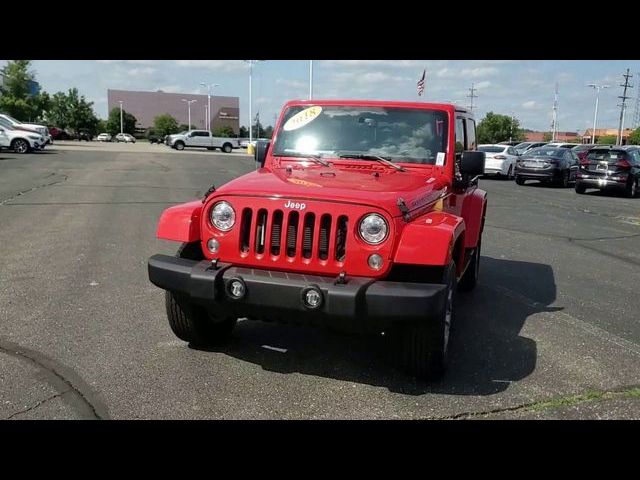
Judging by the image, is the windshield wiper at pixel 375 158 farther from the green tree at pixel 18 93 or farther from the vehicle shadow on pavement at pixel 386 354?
the green tree at pixel 18 93

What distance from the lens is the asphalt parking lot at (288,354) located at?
11.7ft

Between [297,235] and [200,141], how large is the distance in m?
50.5

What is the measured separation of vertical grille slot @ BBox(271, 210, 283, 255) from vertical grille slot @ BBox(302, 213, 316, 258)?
0.16m

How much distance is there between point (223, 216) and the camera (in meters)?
3.88

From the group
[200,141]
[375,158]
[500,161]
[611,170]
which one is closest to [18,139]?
[200,141]

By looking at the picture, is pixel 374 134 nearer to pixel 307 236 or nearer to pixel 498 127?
pixel 307 236

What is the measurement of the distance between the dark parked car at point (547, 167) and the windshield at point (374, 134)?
18668mm

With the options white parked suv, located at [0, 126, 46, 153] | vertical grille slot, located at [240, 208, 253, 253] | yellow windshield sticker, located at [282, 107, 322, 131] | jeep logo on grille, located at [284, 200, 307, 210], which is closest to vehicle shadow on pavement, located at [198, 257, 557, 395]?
vertical grille slot, located at [240, 208, 253, 253]

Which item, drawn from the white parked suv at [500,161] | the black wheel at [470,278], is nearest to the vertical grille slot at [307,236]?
the black wheel at [470,278]

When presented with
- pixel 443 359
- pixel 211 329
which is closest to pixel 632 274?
pixel 443 359

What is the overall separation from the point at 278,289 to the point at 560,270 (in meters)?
5.38

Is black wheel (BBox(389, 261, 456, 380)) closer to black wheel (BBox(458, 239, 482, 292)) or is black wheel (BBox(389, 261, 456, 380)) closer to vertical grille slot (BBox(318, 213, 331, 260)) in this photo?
vertical grille slot (BBox(318, 213, 331, 260))

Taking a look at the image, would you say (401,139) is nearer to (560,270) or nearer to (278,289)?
(278,289)
